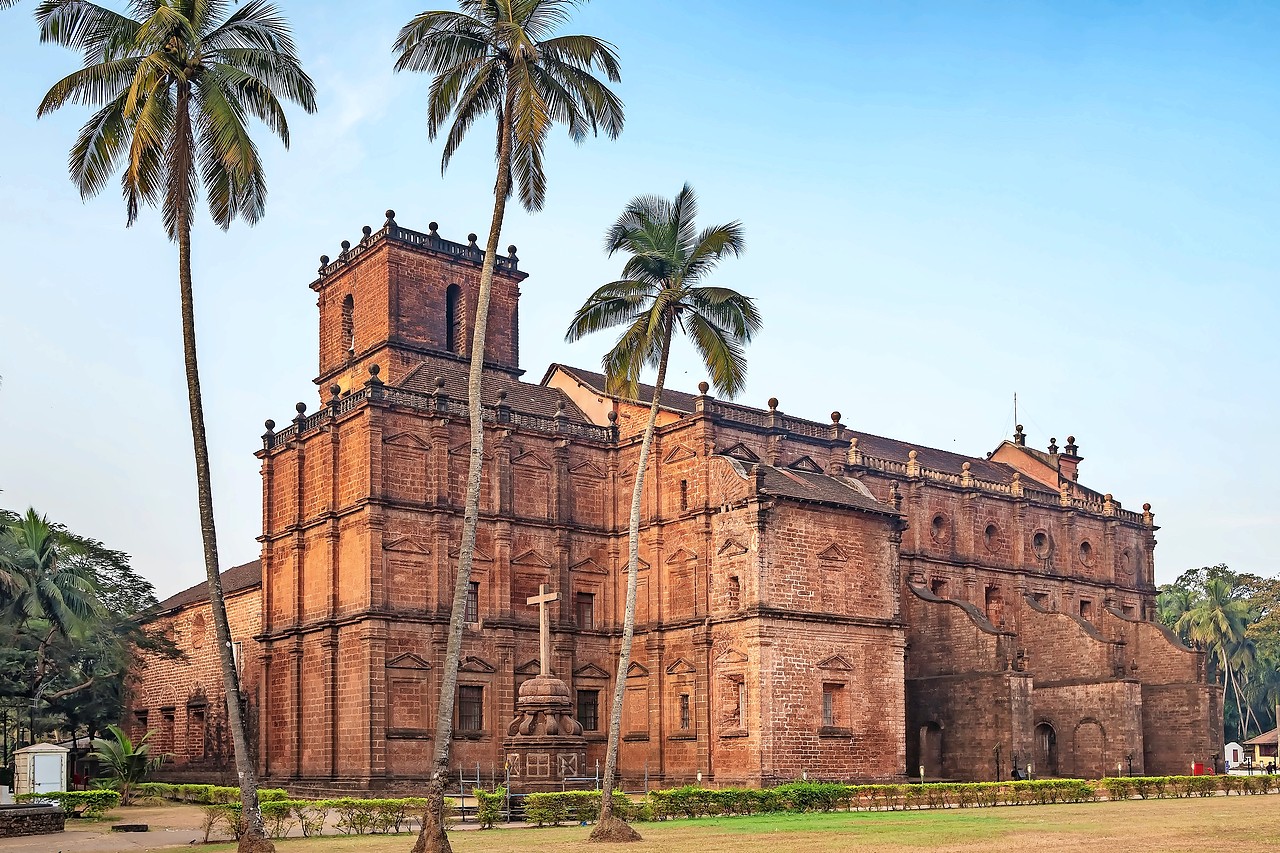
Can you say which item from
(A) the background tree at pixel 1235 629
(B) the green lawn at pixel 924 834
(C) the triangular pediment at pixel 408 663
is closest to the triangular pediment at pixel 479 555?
(C) the triangular pediment at pixel 408 663

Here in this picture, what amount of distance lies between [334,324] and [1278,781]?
36552 mm

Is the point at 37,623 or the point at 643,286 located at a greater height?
the point at 643,286

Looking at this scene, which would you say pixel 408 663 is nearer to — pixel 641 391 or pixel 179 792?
pixel 179 792

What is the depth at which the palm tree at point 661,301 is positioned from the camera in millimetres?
28250

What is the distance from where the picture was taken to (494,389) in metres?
46.7

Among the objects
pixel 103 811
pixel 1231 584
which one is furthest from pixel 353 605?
pixel 1231 584

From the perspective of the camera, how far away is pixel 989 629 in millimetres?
46500

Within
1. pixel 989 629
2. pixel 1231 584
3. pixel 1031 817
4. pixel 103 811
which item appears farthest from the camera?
pixel 1231 584

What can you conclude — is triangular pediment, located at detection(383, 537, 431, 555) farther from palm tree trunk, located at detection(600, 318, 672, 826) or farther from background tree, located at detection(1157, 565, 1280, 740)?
background tree, located at detection(1157, 565, 1280, 740)

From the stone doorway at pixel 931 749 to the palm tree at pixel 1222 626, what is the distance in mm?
36525

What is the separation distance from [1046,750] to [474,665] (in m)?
23.1

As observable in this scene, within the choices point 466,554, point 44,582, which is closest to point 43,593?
point 44,582

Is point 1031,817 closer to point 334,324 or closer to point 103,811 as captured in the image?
point 103,811

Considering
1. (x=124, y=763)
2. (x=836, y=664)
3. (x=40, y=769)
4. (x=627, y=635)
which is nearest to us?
(x=627, y=635)
